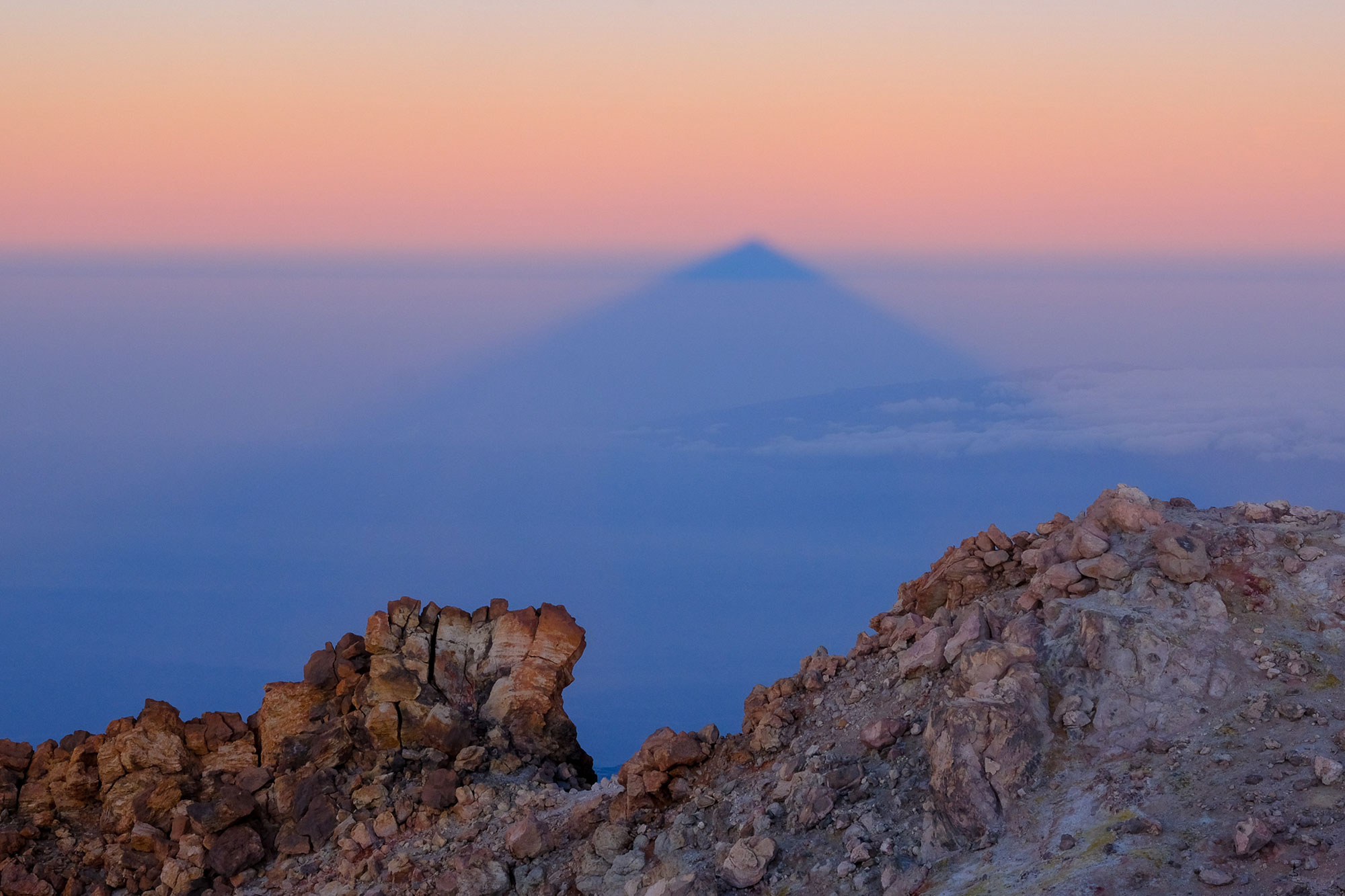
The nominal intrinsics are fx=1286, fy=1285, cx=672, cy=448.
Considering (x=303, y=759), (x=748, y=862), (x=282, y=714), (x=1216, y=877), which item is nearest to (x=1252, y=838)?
(x=1216, y=877)

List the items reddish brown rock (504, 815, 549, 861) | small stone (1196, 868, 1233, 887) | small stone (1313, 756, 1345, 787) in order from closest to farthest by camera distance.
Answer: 1. small stone (1196, 868, 1233, 887)
2. small stone (1313, 756, 1345, 787)
3. reddish brown rock (504, 815, 549, 861)

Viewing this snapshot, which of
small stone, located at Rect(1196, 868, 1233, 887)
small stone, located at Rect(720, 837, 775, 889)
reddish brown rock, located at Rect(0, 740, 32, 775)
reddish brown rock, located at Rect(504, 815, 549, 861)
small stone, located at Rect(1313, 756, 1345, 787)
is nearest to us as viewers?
small stone, located at Rect(1196, 868, 1233, 887)

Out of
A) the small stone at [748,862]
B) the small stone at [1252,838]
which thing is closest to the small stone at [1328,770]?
the small stone at [1252,838]

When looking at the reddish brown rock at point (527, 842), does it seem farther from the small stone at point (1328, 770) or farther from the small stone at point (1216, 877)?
the small stone at point (1328, 770)

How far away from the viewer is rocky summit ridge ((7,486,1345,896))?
1290 cm

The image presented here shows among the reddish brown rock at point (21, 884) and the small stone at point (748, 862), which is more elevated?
the small stone at point (748, 862)

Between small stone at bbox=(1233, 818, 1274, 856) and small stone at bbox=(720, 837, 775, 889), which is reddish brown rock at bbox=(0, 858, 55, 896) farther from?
small stone at bbox=(1233, 818, 1274, 856)

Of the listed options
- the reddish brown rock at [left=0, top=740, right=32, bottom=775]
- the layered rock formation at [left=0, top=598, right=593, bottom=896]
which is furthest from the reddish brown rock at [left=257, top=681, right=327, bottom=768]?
the reddish brown rock at [left=0, top=740, right=32, bottom=775]

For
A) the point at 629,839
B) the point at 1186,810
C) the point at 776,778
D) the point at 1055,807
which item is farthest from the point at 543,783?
the point at 1186,810

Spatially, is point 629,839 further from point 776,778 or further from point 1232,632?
point 1232,632

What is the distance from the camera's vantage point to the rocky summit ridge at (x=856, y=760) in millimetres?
12898

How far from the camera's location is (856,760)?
15.1m

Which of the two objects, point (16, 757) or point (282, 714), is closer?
point (282, 714)

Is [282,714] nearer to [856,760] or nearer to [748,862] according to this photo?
[748,862]
